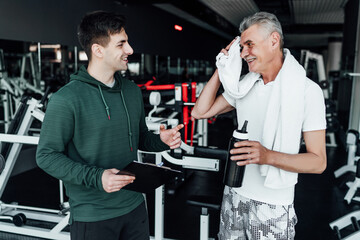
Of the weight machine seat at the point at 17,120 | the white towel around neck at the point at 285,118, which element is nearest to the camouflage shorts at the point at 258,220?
the white towel around neck at the point at 285,118

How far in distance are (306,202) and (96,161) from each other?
279cm

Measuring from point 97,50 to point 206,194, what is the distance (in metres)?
2.63

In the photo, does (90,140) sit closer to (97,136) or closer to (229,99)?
(97,136)

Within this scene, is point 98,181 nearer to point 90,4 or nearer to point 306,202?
point 306,202

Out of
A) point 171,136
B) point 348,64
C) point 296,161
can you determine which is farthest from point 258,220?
point 348,64

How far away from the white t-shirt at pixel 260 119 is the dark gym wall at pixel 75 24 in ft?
12.5

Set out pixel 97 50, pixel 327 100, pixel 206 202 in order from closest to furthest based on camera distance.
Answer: pixel 97 50 < pixel 206 202 < pixel 327 100

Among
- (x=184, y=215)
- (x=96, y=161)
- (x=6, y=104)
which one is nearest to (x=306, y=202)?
(x=184, y=215)

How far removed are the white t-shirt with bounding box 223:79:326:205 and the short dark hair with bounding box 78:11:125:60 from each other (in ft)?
1.90

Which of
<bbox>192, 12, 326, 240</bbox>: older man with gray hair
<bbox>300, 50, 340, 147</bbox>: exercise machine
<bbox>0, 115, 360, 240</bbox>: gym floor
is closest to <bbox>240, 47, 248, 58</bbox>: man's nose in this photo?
<bbox>192, 12, 326, 240</bbox>: older man with gray hair

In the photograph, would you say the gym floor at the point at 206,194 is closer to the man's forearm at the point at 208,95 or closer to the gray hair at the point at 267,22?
the man's forearm at the point at 208,95

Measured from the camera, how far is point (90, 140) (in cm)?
121

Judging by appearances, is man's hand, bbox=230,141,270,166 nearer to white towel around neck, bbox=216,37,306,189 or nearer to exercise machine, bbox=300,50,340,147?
white towel around neck, bbox=216,37,306,189

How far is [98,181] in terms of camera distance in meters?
1.08
